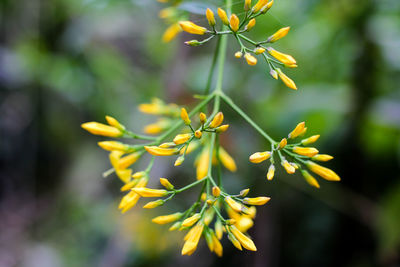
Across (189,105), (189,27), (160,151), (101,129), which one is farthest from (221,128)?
(189,105)

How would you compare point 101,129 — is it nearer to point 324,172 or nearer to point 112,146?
point 112,146

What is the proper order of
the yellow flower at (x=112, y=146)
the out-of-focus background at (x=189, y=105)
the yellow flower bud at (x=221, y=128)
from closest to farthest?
the yellow flower bud at (x=221, y=128), the yellow flower at (x=112, y=146), the out-of-focus background at (x=189, y=105)

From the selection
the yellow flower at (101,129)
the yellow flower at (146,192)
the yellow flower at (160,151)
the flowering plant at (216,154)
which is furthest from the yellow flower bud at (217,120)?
the yellow flower at (101,129)

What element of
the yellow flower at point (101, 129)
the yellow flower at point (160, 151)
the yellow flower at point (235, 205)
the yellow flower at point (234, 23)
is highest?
the yellow flower at point (234, 23)

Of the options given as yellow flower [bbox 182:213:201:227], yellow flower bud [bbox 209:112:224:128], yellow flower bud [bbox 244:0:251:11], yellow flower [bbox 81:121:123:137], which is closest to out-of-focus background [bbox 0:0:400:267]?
yellow flower bud [bbox 244:0:251:11]

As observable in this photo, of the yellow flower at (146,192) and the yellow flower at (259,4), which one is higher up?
the yellow flower at (259,4)

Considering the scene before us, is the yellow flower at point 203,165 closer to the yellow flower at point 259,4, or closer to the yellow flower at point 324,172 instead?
the yellow flower at point 324,172
